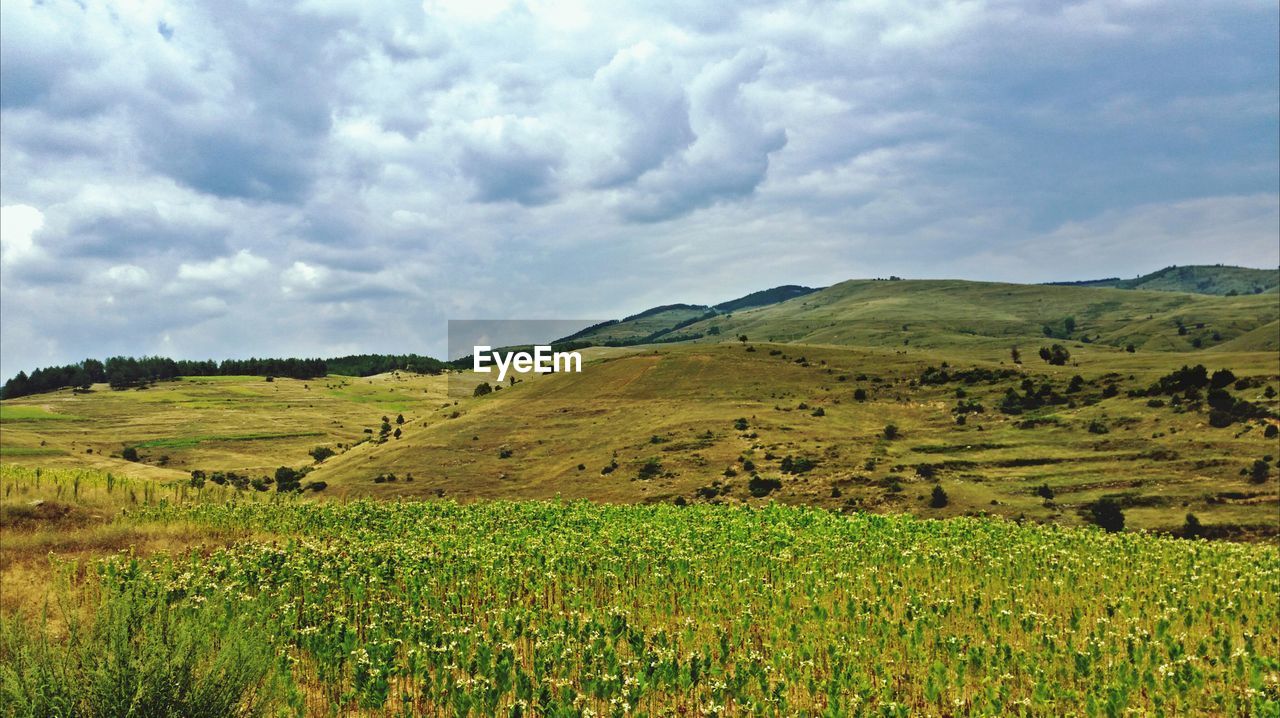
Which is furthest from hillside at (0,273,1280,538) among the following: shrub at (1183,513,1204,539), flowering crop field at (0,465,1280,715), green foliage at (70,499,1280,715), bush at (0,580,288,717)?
bush at (0,580,288,717)

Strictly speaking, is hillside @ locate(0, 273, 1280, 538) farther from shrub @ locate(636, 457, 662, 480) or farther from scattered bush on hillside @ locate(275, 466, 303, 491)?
scattered bush on hillside @ locate(275, 466, 303, 491)

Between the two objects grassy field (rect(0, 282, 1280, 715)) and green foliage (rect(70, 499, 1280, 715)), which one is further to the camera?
green foliage (rect(70, 499, 1280, 715))

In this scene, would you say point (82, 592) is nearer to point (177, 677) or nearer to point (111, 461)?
point (177, 677)

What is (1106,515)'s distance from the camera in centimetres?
4875

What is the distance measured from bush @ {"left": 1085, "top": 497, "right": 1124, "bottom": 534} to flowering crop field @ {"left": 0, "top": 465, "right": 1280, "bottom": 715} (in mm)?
20359

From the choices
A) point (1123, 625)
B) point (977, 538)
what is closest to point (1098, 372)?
point (977, 538)

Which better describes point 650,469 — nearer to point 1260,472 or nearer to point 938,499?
point 938,499

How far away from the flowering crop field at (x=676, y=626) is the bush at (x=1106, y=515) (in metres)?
20.4

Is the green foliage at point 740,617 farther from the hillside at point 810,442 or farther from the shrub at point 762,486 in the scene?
the shrub at point 762,486

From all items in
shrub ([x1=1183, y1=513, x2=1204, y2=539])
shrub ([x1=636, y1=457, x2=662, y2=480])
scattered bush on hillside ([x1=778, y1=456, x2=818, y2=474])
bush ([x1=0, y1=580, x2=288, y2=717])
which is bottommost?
shrub ([x1=1183, y1=513, x2=1204, y2=539])

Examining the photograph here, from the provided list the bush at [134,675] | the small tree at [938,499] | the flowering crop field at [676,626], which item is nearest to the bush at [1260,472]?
the small tree at [938,499]

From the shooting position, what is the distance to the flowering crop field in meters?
11.9

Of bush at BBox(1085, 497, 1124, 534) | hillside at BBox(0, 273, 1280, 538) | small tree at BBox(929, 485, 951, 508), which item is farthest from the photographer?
hillside at BBox(0, 273, 1280, 538)

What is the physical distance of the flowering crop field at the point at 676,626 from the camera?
39.0 ft
